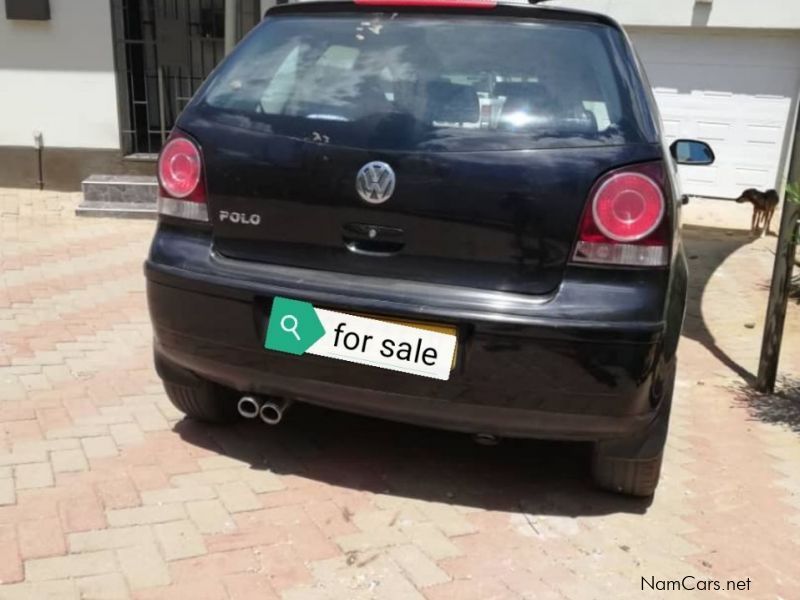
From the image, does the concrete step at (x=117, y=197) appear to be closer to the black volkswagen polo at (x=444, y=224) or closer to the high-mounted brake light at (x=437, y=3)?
the black volkswagen polo at (x=444, y=224)

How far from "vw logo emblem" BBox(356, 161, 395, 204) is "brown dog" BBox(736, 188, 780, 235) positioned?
7.82 meters

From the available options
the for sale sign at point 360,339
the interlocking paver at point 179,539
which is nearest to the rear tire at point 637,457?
the for sale sign at point 360,339

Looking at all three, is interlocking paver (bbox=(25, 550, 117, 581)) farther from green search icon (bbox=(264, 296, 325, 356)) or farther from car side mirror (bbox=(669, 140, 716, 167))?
car side mirror (bbox=(669, 140, 716, 167))

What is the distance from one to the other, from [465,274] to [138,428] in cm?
163

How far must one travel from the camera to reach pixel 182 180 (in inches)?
102

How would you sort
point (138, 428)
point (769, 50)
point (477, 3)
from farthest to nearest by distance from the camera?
point (769, 50) → point (138, 428) → point (477, 3)

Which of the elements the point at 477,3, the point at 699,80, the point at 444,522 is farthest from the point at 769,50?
the point at 444,522

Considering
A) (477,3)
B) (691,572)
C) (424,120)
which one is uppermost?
(477,3)

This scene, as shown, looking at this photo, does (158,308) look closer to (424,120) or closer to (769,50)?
(424,120)

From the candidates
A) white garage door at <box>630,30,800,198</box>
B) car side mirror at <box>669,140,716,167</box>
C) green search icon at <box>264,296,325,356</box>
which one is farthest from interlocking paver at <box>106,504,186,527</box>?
white garage door at <box>630,30,800,198</box>

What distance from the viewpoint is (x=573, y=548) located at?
2.47 meters

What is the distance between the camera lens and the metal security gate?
8.73 m

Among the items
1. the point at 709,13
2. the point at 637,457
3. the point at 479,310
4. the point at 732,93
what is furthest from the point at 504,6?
the point at 732,93

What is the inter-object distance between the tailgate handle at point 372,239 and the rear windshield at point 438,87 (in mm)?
248
